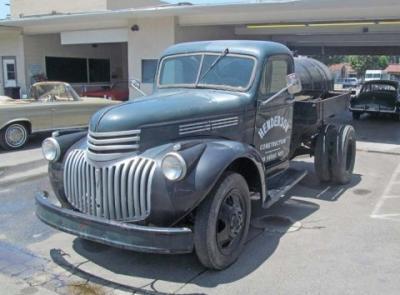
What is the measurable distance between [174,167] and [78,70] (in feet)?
61.4

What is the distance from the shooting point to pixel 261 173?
5.05 meters

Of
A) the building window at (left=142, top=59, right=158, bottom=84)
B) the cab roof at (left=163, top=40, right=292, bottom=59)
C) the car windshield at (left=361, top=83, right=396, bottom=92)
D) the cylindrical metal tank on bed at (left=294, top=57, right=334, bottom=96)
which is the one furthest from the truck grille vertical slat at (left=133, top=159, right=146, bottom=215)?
the car windshield at (left=361, top=83, right=396, bottom=92)

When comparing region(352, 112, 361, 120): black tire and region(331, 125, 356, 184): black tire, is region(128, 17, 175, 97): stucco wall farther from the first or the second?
region(331, 125, 356, 184): black tire

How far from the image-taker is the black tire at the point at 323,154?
295 inches

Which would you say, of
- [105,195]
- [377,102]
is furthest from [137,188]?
[377,102]

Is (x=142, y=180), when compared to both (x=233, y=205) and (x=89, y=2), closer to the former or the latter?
(x=233, y=205)

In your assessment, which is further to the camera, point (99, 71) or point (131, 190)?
point (99, 71)

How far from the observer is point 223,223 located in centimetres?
459

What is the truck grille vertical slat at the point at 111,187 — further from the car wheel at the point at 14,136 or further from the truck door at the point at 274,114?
the car wheel at the point at 14,136

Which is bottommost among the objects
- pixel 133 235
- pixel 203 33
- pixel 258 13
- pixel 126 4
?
pixel 133 235

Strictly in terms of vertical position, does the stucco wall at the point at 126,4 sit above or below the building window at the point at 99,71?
above

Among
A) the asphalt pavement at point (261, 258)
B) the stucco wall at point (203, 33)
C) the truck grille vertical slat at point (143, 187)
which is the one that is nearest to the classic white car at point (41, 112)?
the asphalt pavement at point (261, 258)

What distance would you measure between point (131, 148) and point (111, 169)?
25cm

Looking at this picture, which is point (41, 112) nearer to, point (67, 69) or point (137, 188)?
point (137, 188)
